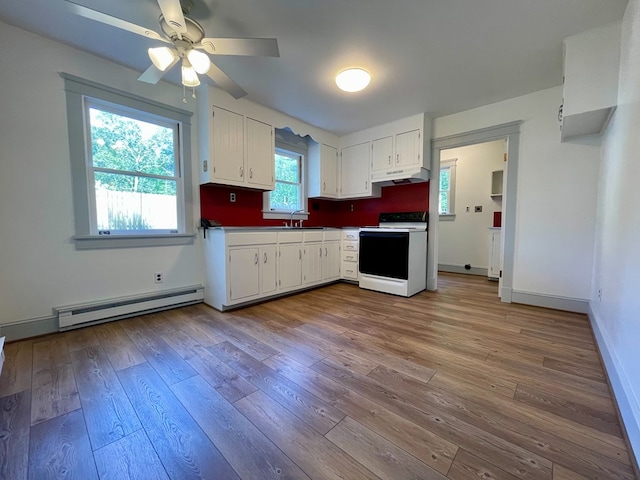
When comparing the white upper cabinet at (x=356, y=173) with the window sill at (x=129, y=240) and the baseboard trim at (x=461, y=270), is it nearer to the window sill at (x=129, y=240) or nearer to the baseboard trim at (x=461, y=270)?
the baseboard trim at (x=461, y=270)

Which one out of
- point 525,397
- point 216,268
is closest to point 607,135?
point 525,397

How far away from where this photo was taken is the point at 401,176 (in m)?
3.71

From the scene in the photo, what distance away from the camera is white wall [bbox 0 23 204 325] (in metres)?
2.03

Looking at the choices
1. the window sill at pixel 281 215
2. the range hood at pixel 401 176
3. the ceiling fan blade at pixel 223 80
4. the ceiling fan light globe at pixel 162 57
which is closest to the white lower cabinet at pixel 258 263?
the window sill at pixel 281 215

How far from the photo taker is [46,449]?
1.09 meters

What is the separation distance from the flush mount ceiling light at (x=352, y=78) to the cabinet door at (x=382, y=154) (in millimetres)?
1410

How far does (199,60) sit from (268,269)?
2.17 meters

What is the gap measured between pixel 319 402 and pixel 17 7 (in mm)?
3421

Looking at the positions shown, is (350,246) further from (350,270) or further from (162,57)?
(162,57)

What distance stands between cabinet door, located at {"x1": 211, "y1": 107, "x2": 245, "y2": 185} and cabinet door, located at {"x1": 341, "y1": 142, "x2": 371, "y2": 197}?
1911mm

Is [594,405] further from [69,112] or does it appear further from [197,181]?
[69,112]

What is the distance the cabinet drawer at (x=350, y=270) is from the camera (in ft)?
13.3

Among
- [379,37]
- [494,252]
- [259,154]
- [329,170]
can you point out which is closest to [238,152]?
[259,154]

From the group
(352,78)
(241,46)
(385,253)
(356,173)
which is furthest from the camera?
(356,173)
